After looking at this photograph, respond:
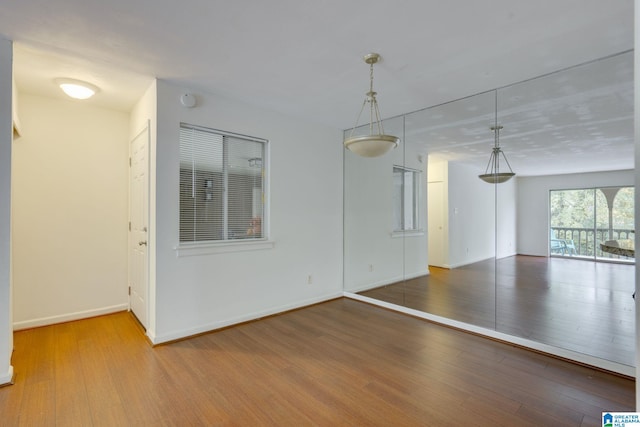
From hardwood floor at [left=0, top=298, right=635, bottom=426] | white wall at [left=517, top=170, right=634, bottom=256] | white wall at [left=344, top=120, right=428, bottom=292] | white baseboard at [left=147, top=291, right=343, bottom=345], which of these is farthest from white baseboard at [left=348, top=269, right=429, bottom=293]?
white wall at [left=517, top=170, right=634, bottom=256]

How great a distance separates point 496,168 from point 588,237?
105 centimetres

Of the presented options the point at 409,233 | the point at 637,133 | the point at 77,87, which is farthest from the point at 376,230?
the point at 77,87

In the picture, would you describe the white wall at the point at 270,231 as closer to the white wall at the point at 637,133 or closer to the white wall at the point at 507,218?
the white wall at the point at 507,218

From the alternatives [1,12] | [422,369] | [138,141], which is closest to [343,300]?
[422,369]

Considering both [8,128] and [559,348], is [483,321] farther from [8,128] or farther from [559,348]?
[8,128]

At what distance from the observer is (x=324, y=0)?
182cm

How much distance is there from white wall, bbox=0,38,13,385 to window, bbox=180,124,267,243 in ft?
4.12

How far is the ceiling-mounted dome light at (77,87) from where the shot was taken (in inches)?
114

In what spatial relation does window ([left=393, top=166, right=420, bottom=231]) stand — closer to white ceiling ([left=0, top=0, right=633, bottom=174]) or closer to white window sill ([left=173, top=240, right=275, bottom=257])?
white ceiling ([left=0, top=0, right=633, bottom=174])

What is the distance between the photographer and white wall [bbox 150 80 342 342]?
298cm

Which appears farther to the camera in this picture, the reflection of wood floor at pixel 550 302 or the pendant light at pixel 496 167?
the pendant light at pixel 496 167

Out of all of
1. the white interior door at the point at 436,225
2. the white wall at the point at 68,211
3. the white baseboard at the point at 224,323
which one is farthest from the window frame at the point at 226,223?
the white interior door at the point at 436,225

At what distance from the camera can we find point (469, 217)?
158 inches

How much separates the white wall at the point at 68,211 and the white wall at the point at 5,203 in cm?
136
